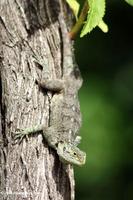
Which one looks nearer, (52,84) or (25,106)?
(25,106)

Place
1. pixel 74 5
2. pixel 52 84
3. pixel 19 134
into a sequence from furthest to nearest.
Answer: pixel 74 5 → pixel 52 84 → pixel 19 134

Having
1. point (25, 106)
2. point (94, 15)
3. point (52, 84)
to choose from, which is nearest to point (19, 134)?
point (25, 106)

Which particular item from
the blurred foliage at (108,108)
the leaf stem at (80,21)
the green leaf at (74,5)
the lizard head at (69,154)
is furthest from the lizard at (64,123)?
the blurred foliage at (108,108)

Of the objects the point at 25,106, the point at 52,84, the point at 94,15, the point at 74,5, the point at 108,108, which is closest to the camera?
the point at 94,15

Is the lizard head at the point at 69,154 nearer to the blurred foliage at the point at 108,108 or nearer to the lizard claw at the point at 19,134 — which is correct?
the lizard claw at the point at 19,134

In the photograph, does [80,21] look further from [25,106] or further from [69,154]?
[69,154]

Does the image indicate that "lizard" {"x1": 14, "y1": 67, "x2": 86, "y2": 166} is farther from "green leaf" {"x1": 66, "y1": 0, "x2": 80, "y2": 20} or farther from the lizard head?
"green leaf" {"x1": 66, "y1": 0, "x2": 80, "y2": 20}

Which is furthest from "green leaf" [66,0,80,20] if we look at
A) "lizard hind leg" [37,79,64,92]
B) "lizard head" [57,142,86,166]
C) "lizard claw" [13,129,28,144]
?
"lizard claw" [13,129,28,144]
